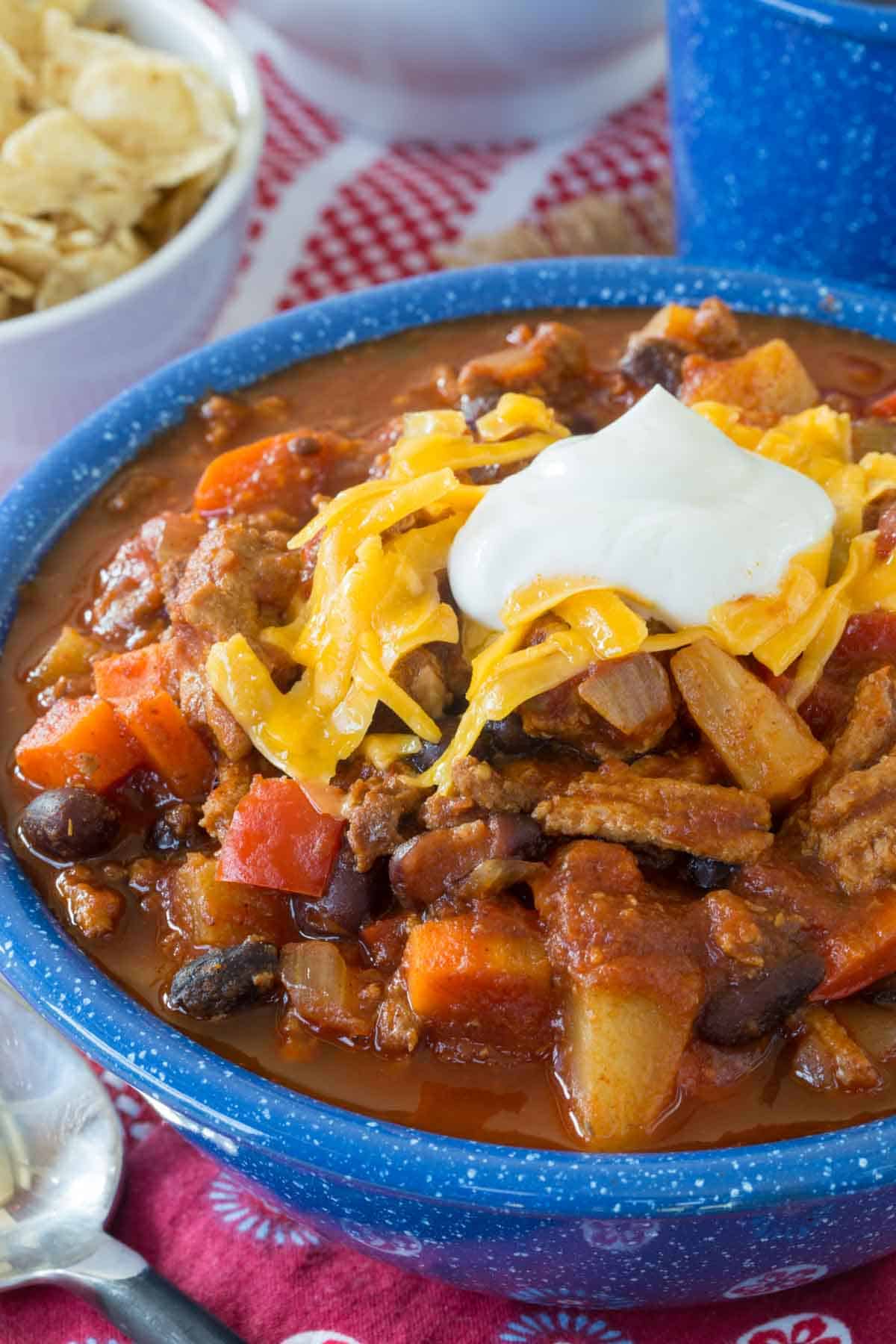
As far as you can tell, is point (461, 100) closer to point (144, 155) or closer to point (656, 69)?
point (656, 69)

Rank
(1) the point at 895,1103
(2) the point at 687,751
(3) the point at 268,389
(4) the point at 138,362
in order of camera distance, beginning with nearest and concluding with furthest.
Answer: (1) the point at 895,1103 → (2) the point at 687,751 → (3) the point at 268,389 → (4) the point at 138,362

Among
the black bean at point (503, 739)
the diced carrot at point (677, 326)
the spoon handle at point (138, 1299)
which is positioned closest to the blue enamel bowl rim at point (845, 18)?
the diced carrot at point (677, 326)

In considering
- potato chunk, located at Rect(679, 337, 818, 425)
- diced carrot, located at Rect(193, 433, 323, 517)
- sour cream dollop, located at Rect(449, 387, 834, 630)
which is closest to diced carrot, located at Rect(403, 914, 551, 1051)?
sour cream dollop, located at Rect(449, 387, 834, 630)

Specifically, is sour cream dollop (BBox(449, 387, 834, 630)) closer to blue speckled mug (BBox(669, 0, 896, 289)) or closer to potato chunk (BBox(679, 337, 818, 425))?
potato chunk (BBox(679, 337, 818, 425))

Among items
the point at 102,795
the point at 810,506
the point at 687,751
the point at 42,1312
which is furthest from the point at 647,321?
the point at 42,1312

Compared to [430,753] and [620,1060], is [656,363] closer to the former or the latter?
[430,753]
